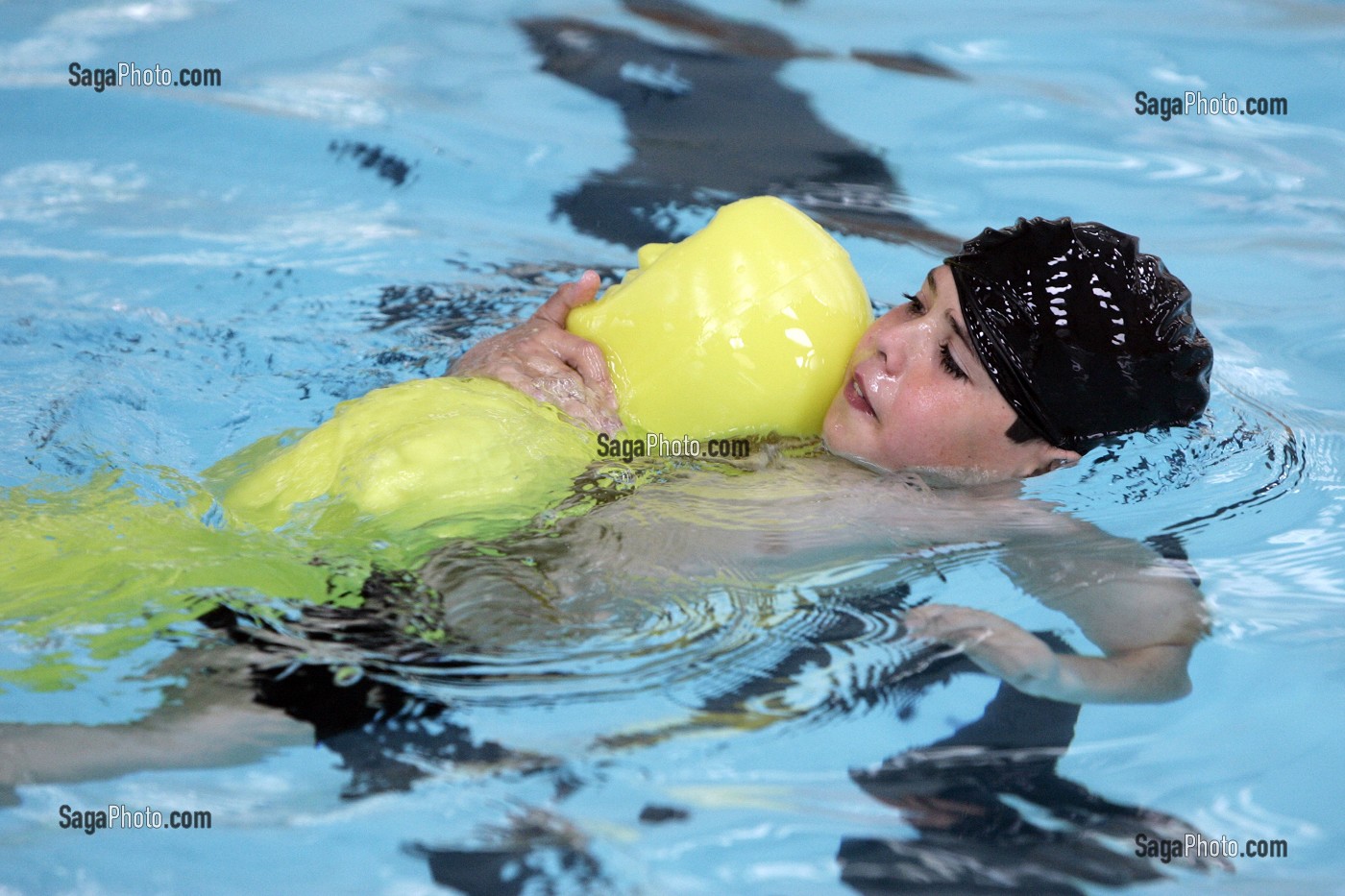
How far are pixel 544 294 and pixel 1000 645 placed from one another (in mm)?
2291

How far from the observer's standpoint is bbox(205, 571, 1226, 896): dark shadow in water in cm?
194

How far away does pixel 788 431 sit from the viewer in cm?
286

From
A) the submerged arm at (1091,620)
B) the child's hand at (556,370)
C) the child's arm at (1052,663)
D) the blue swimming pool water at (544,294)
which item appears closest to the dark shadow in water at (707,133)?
the blue swimming pool water at (544,294)

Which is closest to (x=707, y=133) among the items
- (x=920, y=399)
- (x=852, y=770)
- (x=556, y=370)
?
(x=556, y=370)

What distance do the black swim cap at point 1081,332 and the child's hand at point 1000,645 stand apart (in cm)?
65

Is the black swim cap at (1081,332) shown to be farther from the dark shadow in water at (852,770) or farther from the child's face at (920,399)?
the dark shadow in water at (852,770)

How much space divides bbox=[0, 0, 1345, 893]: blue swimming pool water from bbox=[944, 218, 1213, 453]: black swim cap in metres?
0.30

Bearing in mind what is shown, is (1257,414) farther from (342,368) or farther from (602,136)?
(602,136)

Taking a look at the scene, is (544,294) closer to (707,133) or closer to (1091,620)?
(707,133)

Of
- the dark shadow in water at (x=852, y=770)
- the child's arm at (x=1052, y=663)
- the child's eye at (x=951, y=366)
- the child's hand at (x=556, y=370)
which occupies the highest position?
the child's eye at (x=951, y=366)

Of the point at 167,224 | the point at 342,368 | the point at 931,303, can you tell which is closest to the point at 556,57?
the point at 167,224

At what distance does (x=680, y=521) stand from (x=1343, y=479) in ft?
6.17

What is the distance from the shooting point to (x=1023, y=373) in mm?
2719

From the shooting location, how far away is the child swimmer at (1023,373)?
8.88 feet
